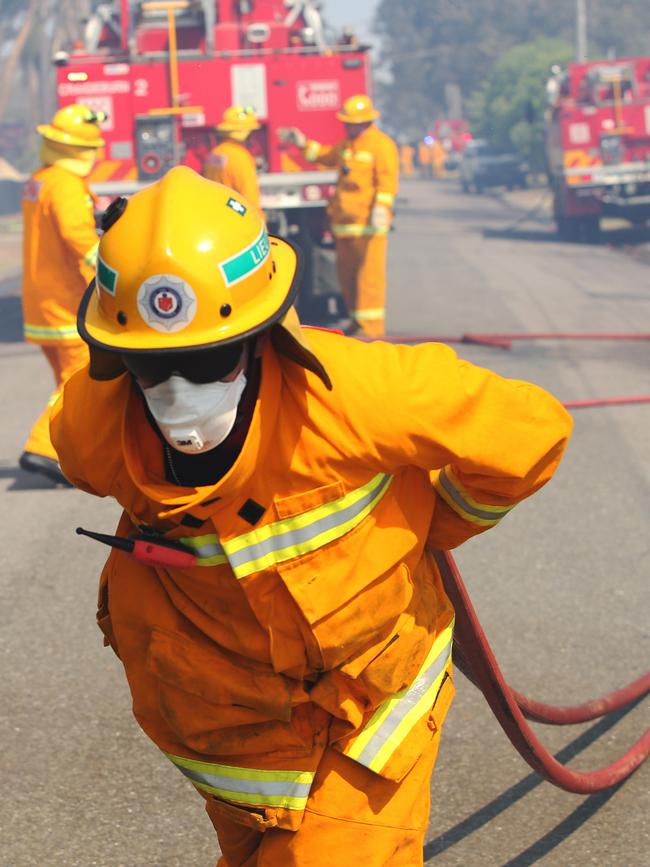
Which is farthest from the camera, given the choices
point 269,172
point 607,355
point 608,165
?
point 608,165

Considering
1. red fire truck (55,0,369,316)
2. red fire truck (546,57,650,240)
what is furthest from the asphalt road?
red fire truck (546,57,650,240)

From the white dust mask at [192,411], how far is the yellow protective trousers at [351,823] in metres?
0.65

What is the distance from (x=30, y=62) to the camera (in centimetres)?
6394

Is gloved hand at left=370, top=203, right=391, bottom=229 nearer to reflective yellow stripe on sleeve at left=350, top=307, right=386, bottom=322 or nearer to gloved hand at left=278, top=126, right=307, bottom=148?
reflective yellow stripe on sleeve at left=350, top=307, right=386, bottom=322

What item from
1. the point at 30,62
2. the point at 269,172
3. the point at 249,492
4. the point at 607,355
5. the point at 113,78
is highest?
the point at 249,492

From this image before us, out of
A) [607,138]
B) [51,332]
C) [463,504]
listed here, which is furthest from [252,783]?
[607,138]

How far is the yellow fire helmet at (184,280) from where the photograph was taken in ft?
7.83

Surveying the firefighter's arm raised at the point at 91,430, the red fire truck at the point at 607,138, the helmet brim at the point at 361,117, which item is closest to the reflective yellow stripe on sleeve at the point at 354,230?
the helmet brim at the point at 361,117

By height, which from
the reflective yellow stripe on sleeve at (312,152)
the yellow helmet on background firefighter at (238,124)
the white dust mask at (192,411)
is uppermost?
the white dust mask at (192,411)

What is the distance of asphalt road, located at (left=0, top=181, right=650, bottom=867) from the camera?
154 inches

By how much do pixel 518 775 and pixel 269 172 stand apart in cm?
998

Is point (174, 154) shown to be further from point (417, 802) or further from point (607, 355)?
point (417, 802)

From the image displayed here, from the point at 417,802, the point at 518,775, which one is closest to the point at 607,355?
the point at 518,775

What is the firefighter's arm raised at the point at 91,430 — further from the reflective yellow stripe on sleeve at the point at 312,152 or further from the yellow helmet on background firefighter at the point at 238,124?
the reflective yellow stripe on sleeve at the point at 312,152
